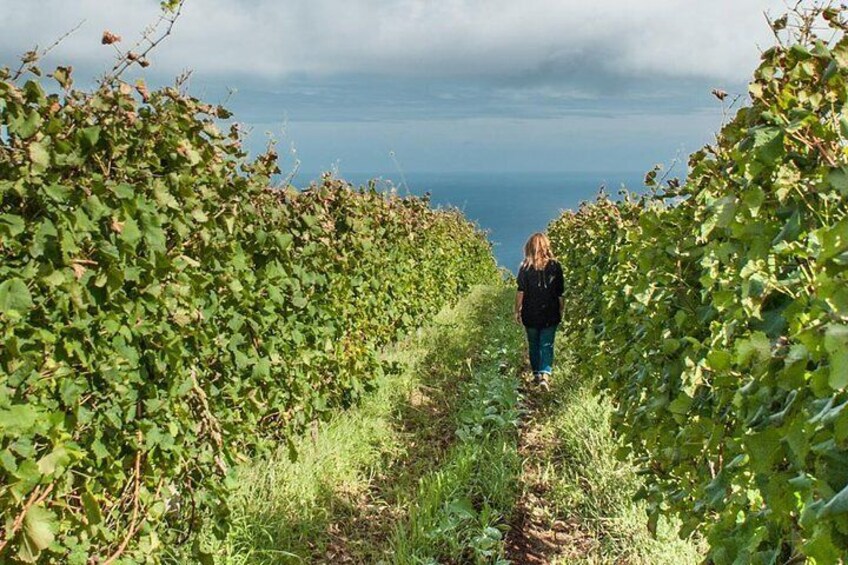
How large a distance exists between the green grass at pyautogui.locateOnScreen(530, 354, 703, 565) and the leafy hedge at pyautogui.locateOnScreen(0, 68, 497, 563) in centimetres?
230

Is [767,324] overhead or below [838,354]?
below

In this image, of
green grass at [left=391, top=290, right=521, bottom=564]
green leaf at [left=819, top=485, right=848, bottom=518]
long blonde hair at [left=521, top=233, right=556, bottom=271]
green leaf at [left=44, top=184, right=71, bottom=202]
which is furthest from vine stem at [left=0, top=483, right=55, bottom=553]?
long blonde hair at [left=521, top=233, right=556, bottom=271]

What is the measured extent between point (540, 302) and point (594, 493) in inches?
155

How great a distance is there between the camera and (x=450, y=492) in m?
5.11

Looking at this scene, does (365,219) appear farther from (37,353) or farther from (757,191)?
(757,191)

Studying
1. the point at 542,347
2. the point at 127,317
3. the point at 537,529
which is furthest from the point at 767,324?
the point at 542,347

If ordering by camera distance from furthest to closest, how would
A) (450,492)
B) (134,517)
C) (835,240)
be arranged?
(450,492) → (134,517) → (835,240)

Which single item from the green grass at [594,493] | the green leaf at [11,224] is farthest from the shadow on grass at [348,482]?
the green leaf at [11,224]

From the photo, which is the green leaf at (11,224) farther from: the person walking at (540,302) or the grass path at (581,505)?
the person walking at (540,302)

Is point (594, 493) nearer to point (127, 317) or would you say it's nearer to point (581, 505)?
point (581, 505)

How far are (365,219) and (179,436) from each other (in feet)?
13.0

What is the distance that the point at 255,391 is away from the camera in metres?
4.81

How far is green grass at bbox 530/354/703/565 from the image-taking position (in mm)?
4305

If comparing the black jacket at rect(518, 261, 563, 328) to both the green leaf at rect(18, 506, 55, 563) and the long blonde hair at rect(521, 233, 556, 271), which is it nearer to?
the long blonde hair at rect(521, 233, 556, 271)
